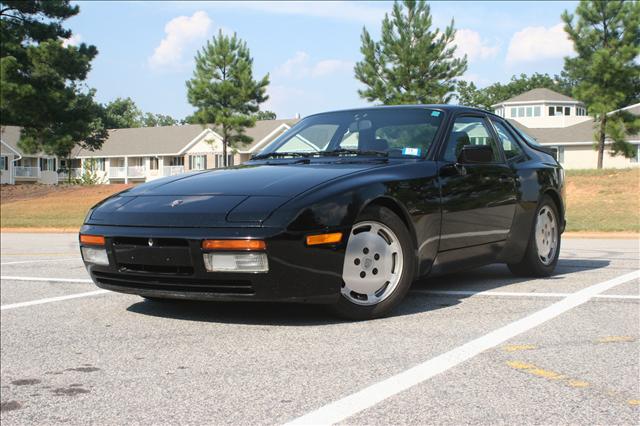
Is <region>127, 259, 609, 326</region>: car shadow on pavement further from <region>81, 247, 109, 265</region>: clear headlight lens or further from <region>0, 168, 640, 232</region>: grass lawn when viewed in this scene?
<region>0, 168, 640, 232</region>: grass lawn

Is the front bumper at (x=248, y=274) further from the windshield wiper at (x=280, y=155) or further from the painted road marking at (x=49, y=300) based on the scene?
the painted road marking at (x=49, y=300)

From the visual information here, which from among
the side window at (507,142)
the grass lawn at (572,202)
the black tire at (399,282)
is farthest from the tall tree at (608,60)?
the black tire at (399,282)

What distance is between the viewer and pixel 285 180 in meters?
4.72

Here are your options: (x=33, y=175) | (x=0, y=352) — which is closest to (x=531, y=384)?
(x=0, y=352)

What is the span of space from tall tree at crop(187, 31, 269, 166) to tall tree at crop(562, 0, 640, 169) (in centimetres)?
2140

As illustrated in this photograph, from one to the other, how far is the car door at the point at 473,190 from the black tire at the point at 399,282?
1.65 feet

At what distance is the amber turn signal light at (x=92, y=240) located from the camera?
15.2 ft

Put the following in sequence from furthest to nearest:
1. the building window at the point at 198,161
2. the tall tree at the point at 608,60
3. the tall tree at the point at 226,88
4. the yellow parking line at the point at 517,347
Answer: the building window at the point at 198,161 < the tall tree at the point at 226,88 < the tall tree at the point at 608,60 < the yellow parking line at the point at 517,347

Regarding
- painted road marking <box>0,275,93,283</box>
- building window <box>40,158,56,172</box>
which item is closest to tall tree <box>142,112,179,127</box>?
building window <box>40,158,56,172</box>

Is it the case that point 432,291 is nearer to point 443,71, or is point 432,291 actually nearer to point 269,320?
point 269,320

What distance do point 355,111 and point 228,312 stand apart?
2.13 meters

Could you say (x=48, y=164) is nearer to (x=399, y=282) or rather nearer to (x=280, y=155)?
(x=280, y=155)

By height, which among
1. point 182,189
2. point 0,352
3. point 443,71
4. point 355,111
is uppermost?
point 443,71

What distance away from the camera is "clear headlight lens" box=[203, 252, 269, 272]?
13.7 feet
